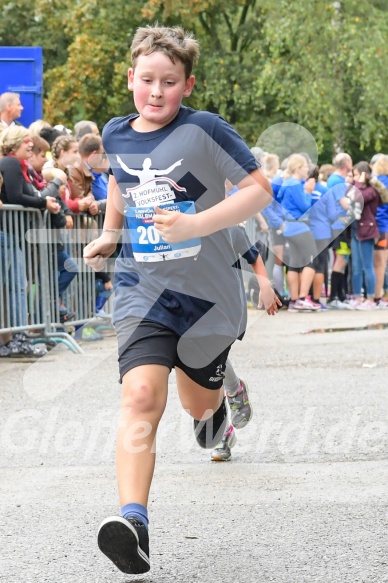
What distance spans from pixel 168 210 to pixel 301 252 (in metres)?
12.1

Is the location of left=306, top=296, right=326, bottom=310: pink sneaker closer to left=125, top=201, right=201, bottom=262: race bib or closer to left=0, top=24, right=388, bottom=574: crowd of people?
left=0, top=24, right=388, bottom=574: crowd of people

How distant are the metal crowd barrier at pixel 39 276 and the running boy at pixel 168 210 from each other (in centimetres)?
600

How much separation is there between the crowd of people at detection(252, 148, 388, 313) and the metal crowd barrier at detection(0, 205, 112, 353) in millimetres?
4067

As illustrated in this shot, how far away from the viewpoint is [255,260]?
591 cm

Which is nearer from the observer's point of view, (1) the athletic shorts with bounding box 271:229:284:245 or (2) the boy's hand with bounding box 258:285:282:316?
(2) the boy's hand with bounding box 258:285:282:316

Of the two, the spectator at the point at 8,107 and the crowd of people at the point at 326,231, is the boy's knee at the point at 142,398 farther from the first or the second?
the crowd of people at the point at 326,231

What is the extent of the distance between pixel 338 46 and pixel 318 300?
60.8 ft

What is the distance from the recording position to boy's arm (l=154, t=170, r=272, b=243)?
4.31m

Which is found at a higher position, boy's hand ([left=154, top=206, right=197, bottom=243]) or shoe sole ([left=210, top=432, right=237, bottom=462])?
boy's hand ([left=154, top=206, right=197, bottom=243])

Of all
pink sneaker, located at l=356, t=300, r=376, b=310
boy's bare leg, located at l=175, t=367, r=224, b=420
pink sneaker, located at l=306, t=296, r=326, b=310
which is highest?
boy's bare leg, located at l=175, t=367, r=224, b=420

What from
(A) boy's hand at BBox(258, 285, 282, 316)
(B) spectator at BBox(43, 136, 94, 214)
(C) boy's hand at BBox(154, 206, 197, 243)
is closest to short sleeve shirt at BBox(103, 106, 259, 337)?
(C) boy's hand at BBox(154, 206, 197, 243)

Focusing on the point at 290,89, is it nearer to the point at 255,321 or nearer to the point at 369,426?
the point at 255,321

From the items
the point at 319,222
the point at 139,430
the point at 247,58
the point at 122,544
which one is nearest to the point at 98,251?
the point at 139,430

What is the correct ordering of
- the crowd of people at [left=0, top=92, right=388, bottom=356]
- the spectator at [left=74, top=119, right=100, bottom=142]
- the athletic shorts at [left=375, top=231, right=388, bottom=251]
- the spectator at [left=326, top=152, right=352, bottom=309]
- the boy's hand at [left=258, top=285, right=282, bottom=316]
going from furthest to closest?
the athletic shorts at [left=375, top=231, right=388, bottom=251] → the spectator at [left=326, top=152, right=352, bottom=309] → the spectator at [left=74, top=119, right=100, bottom=142] → the crowd of people at [left=0, top=92, right=388, bottom=356] → the boy's hand at [left=258, top=285, right=282, bottom=316]
